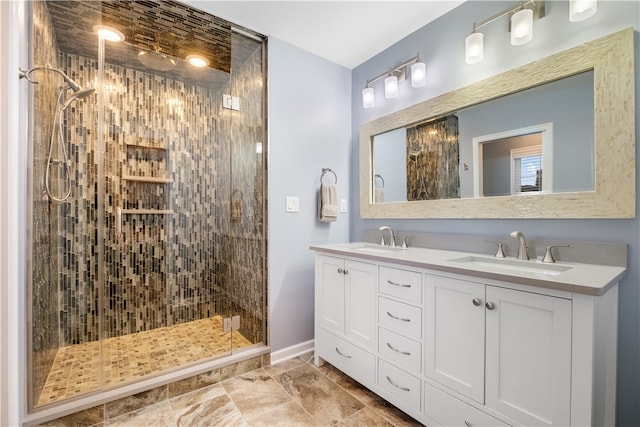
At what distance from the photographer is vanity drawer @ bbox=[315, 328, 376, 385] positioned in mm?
1649

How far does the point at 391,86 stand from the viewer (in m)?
2.14

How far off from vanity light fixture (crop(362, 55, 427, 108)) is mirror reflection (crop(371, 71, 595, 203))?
28 centimetres

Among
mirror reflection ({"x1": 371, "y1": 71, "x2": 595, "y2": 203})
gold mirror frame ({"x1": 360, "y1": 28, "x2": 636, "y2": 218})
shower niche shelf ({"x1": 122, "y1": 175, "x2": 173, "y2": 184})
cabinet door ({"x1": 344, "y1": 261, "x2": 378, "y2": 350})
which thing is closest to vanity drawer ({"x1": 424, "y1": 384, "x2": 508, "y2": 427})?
cabinet door ({"x1": 344, "y1": 261, "x2": 378, "y2": 350})

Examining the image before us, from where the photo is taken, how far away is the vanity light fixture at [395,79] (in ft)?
6.37

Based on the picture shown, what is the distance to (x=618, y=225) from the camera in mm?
1226

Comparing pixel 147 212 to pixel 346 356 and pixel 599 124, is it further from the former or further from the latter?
pixel 599 124

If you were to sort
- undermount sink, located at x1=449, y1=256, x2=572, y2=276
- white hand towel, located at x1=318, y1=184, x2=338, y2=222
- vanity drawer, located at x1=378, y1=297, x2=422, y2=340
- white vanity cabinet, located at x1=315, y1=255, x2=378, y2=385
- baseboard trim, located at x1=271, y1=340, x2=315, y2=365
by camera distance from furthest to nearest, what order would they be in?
white hand towel, located at x1=318, y1=184, x2=338, y2=222, baseboard trim, located at x1=271, y1=340, x2=315, y2=365, white vanity cabinet, located at x1=315, y1=255, x2=378, y2=385, vanity drawer, located at x1=378, y1=297, x2=422, y2=340, undermount sink, located at x1=449, y1=256, x2=572, y2=276

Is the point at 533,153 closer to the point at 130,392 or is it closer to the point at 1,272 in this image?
the point at 1,272

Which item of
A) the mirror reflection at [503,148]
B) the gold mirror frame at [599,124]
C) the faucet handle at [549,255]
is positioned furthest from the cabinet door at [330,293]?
the faucet handle at [549,255]

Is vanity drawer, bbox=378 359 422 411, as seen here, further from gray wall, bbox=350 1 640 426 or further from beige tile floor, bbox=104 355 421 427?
gray wall, bbox=350 1 640 426

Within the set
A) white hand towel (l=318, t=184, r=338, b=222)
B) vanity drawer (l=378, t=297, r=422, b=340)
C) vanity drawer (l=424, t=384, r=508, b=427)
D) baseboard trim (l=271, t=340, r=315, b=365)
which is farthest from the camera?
white hand towel (l=318, t=184, r=338, b=222)

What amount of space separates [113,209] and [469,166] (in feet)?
8.17

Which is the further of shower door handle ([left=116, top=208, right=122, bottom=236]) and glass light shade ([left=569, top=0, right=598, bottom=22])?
shower door handle ([left=116, top=208, right=122, bottom=236])

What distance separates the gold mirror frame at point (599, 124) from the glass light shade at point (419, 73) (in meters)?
0.34
